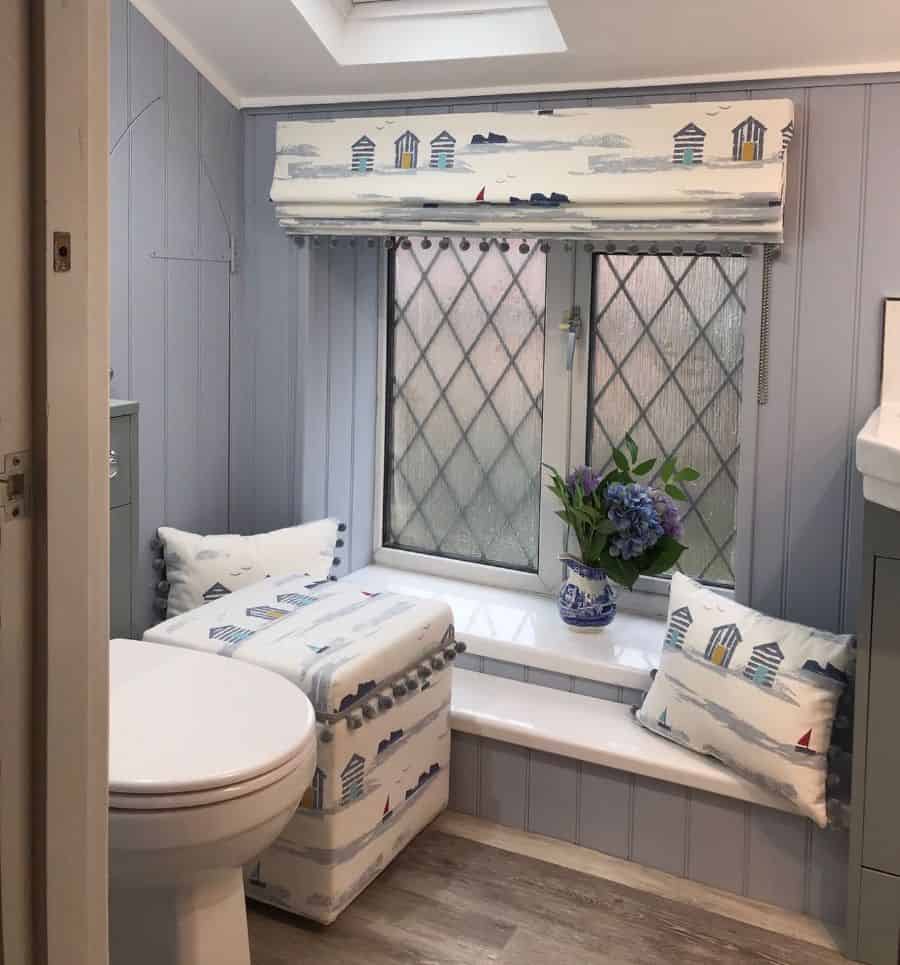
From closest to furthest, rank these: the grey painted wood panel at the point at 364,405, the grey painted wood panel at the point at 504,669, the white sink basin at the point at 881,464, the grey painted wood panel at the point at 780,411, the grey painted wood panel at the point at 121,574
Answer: the white sink basin at the point at 881,464 → the grey painted wood panel at the point at 780,411 → the grey painted wood panel at the point at 121,574 → the grey painted wood panel at the point at 504,669 → the grey painted wood panel at the point at 364,405

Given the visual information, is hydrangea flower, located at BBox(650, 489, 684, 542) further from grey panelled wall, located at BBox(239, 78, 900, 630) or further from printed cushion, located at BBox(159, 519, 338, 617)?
printed cushion, located at BBox(159, 519, 338, 617)

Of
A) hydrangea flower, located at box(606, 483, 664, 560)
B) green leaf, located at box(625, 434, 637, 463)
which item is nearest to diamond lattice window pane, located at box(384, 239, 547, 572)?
green leaf, located at box(625, 434, 637, 463)

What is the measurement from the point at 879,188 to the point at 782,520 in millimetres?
706

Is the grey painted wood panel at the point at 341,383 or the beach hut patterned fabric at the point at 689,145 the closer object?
the beach hut patterned fabric at the point at 689,145

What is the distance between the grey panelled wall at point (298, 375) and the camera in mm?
2945

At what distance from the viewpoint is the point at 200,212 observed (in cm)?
282

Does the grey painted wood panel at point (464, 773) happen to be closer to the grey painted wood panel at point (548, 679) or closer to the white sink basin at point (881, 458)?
the grey painted wood panel at point (548, 679)

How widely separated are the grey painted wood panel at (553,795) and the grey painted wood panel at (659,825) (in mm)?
140

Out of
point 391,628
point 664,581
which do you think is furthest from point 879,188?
point 391,628

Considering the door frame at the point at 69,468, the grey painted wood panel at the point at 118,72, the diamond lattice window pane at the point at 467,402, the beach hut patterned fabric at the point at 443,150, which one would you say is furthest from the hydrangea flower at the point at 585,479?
the door frame at the point at 69,468

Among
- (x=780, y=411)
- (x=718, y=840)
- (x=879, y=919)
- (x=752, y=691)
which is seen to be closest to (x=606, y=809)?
(x=718, y=840)

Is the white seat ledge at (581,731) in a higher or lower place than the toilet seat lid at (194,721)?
lower

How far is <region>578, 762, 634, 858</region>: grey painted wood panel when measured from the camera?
7.98 ft

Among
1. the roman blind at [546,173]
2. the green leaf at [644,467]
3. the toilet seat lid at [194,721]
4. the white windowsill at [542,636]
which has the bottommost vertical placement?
the white windowsill at [542,636]
